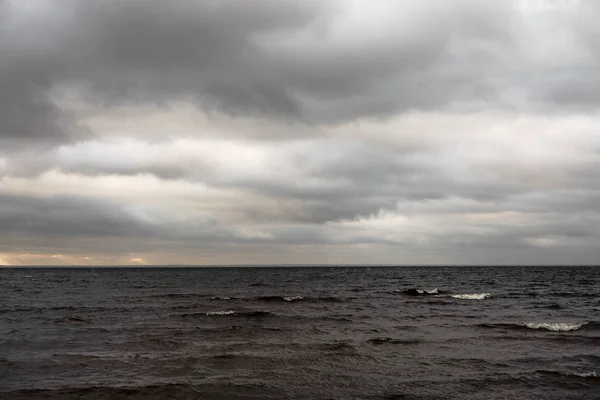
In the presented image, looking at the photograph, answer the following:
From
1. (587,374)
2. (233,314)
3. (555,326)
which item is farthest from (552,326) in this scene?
(233,314)

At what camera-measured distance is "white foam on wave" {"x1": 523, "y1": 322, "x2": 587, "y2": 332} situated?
97.2 ft

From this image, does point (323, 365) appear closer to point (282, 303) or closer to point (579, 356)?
point (579, 356)

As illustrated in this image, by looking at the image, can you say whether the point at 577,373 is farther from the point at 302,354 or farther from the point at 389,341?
the point at 302,354

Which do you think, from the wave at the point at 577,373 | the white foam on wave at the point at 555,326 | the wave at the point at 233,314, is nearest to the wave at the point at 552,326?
the white foam on wave at the point at 555,326

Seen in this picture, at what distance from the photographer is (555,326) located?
30.5 metres

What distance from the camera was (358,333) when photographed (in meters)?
28.5

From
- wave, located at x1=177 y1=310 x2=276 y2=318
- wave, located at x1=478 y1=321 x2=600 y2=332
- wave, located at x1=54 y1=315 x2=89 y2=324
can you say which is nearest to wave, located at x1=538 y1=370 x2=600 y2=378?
wave, located at x1=478 y1=321 x2=600 y2=332

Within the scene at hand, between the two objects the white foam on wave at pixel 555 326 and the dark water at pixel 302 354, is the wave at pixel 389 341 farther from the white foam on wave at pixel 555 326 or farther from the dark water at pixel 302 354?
the white foam on wave at pixel 555 326

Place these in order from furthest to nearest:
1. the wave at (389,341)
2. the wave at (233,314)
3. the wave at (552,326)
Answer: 1. the wave at (233,314)
2. the wave at (552,326)
3. the wave at (389,341)

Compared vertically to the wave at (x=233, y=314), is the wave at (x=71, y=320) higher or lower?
lower

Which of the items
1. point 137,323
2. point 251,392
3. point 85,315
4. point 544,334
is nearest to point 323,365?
point 251,392

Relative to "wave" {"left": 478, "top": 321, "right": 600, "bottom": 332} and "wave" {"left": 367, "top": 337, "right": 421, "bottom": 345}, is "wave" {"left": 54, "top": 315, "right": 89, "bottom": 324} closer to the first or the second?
"wave" {"left": 367, "top": 337, "right": 421, "bottom": 345}

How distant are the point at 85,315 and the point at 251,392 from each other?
27.3 metres

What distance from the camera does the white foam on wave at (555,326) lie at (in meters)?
29.6
